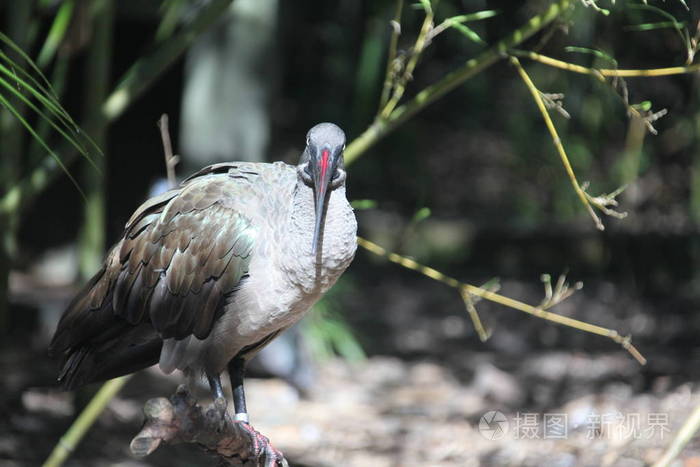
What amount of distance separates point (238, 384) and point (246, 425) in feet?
1.11

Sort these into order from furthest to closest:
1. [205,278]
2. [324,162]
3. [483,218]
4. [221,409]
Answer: [483,218]
[205,278]
[324,162]
[221,409]

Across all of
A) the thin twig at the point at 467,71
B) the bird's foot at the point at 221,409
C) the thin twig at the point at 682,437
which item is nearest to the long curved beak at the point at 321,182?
the thin twig at the point at 467,71

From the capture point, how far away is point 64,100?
6.68 meters

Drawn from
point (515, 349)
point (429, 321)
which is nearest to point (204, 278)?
point (515, 349)

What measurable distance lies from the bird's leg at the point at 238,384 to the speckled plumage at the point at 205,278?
2.2 inches

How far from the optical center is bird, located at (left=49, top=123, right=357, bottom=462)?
2.82 metres

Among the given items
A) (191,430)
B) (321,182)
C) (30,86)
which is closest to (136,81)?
(321,182)

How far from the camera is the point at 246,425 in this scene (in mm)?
2932

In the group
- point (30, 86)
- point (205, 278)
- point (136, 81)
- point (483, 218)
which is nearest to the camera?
point (30, 86)

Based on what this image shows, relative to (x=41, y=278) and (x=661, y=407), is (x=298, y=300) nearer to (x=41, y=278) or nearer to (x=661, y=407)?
(x=661, y=407)

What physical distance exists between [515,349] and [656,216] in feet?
5.15

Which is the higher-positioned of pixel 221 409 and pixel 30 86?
pixel 30 86

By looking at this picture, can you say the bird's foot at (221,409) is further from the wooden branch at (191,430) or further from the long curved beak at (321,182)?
the long curved beak at (321,182)

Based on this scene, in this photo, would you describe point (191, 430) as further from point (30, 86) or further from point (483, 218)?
point (483, 218)
